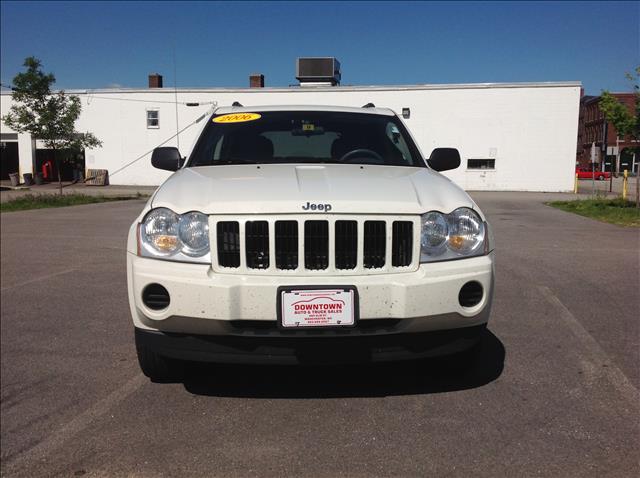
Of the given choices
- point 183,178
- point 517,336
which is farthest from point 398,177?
point 517,336

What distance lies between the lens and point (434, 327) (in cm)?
299

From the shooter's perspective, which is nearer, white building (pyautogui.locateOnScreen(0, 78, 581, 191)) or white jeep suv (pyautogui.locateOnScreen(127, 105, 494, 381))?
white jeep suv (pyautogui.locateOnScreen(127, 105, 494, 381))

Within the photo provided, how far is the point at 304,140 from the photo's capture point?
14.9ft

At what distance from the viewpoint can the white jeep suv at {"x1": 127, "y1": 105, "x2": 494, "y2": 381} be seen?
286cm

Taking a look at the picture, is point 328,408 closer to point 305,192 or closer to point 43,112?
point 305,192

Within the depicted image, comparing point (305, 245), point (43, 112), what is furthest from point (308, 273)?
point (43, 112)

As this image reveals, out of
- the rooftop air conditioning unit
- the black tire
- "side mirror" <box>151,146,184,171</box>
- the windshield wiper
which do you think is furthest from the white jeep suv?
the rooftop air conditioning unit

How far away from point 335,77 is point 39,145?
18.8 metres

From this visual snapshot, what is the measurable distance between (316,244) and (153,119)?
1311 inches

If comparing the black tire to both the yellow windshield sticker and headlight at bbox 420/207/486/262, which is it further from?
the yellow windshield sticker

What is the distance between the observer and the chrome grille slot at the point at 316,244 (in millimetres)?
2943

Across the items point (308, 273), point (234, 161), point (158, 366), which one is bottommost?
point (158, 366)

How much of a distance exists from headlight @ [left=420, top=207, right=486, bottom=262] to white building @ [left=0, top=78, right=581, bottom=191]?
28.0 metres

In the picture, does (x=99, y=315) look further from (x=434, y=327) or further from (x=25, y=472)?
(x=434, y=327)
